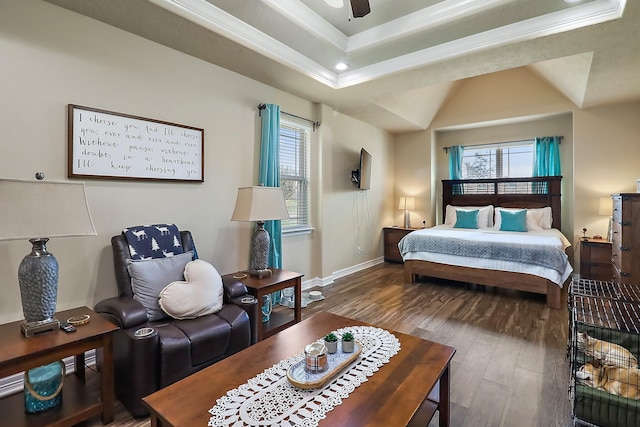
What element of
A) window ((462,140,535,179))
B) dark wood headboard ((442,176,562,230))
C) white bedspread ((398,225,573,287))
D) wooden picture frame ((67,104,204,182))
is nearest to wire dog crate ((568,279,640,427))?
white bedspread ((398,225,573,287))

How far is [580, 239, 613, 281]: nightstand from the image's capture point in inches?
161

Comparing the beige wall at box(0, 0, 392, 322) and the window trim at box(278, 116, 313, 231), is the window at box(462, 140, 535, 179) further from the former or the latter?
the beige wall at box(0, 0, 392, 322)

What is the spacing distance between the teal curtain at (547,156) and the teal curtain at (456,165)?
1.24m

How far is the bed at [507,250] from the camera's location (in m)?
3.55

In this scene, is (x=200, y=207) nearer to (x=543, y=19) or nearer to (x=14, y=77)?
(x=14, y=77)

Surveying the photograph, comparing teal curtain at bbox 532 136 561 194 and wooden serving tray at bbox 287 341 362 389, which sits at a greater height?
teal curtain at bbox 532 136 561 194

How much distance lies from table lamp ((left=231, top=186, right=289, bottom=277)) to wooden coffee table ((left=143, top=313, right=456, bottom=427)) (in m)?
A: 1.14

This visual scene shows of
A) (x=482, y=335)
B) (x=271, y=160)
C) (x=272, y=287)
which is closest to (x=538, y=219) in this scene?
(x=482, y=335)

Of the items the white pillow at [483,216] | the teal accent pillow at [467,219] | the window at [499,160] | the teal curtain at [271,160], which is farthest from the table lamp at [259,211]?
the window at [499,160]

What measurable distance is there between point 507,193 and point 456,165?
107cm

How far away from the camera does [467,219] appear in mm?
5289

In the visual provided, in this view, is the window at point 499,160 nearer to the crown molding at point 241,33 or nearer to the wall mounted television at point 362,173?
the wall mounted television at point 362,173

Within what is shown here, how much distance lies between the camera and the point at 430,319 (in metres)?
3.21

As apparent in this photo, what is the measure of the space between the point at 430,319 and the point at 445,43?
2.76 metres
